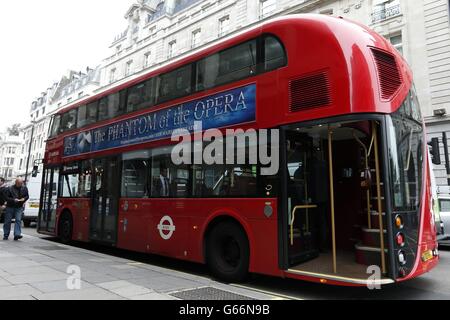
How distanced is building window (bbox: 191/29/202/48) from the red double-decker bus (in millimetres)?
24713

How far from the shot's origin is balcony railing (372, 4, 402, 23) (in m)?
20.7

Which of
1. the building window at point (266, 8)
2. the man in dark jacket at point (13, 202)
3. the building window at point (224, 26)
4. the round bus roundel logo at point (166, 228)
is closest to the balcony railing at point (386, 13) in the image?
the building window at point (266, 8)

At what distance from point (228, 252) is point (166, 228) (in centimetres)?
171

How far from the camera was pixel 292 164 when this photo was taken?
19.5ft

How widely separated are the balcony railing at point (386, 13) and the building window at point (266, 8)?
770cm

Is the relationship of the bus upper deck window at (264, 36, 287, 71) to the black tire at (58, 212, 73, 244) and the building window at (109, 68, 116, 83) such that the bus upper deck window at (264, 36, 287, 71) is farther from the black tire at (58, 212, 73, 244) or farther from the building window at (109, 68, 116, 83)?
the building window at (109, 68, 116, 83)

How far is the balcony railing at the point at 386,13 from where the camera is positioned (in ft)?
67.8

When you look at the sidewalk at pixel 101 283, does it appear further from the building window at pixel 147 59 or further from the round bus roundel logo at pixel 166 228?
the building window at pixel 147 59

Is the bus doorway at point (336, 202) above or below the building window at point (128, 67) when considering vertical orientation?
below

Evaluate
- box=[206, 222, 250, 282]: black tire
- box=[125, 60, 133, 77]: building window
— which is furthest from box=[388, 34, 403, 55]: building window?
box=[125, 60, 133, 77]: building window

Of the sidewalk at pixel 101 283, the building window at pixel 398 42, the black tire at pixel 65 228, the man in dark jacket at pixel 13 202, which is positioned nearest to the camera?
the sidewalk at pixel 101 283
